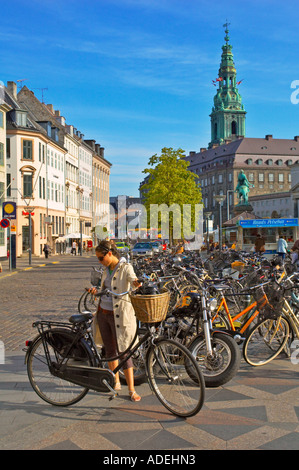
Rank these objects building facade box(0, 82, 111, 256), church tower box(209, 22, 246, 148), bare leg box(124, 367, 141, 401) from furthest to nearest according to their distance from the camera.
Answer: church tower box(209, 22, 246, 148) → building facade box(0, 82, 111, 256) → bare leg box(124, 367, 141, 401)

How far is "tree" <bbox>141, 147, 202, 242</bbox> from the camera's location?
45531mm

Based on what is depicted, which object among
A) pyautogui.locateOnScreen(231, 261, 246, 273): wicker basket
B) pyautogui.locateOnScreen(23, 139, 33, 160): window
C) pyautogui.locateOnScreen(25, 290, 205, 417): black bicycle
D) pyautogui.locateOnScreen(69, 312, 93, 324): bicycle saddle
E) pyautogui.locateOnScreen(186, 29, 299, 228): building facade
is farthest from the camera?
pyautogui.locateOnScreen(186, 29, 299, 228): building facade

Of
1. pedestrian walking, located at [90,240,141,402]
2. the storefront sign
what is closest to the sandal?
pedestrian walking, located at [90,240,141,402]

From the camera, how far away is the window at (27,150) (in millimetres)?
54281

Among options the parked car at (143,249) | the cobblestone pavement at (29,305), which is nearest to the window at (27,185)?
the parked car at (143,249)

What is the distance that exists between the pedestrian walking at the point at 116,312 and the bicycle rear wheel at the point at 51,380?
0.34 m

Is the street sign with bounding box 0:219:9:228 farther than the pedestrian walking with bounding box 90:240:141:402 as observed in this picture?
Yes

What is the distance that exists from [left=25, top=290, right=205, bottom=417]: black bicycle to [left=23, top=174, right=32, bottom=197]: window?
50010 millimetres

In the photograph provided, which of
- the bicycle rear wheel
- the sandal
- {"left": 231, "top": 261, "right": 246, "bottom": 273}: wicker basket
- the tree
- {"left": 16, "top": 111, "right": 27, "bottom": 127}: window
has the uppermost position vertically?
{"left": 16, "top": 111, "right": 27, "bottom": 127}: window

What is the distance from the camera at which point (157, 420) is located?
5.40m

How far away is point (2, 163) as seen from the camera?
143 ft

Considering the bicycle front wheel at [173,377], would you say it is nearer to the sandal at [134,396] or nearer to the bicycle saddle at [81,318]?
the sandal at [134,396]
